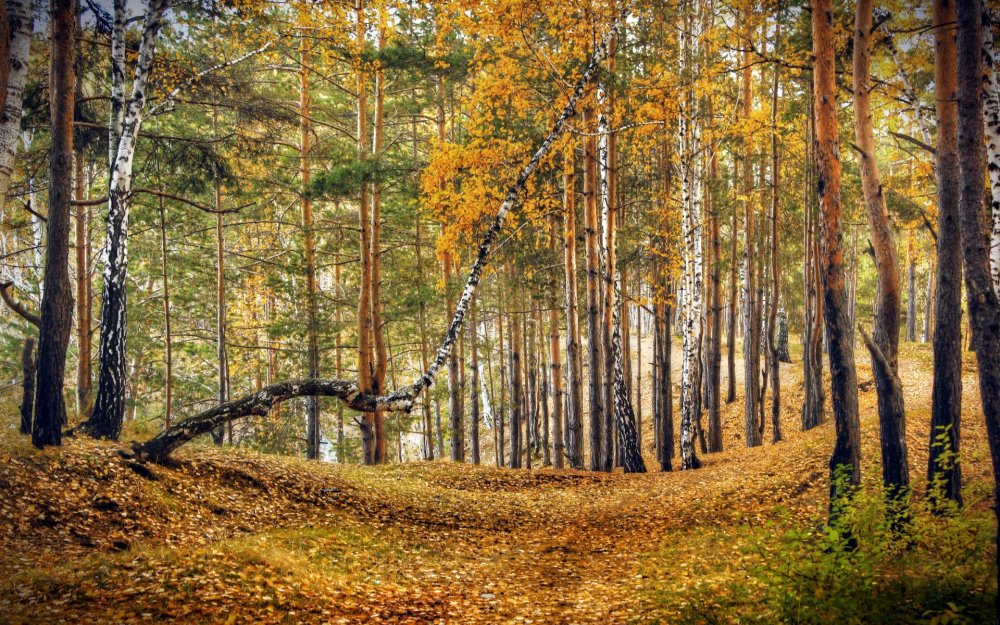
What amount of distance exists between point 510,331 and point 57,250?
14.3m

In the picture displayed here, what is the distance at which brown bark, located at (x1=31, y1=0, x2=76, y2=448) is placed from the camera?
26.8ft

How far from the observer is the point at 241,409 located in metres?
9.16

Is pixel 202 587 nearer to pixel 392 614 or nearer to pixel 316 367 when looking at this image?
pixel 392 614

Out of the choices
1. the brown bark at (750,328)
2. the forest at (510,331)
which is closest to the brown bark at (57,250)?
the forest at (510,331)

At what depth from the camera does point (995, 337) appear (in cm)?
532

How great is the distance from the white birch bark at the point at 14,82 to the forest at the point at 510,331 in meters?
0.04

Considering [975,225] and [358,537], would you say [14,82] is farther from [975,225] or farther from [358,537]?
[975,225]

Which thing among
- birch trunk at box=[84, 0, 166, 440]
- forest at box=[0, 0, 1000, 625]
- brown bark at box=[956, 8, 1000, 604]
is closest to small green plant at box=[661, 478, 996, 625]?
forest at box=[0, 0, 1000, 625]

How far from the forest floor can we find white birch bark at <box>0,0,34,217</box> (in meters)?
3.65

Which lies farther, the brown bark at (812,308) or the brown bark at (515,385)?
the brown bark at (515,385)

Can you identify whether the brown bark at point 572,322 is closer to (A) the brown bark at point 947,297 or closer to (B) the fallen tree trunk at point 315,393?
(B) the fallen tree trunk at point 315,393

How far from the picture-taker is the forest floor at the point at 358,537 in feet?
18.4

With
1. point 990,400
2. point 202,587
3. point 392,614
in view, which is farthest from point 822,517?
point 202,587

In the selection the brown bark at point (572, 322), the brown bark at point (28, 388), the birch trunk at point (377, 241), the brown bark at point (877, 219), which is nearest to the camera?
the brown bark at point (877, 219)
